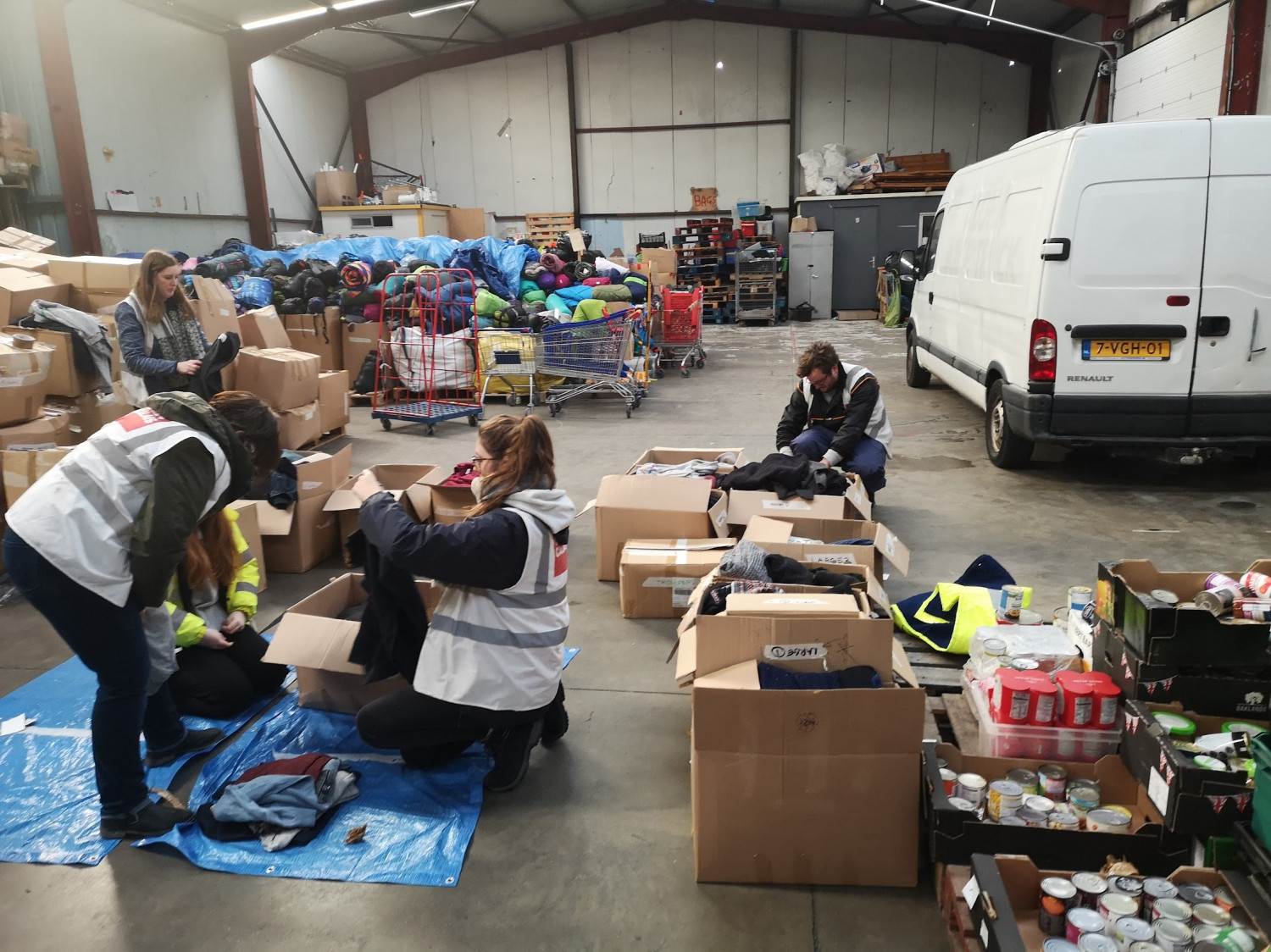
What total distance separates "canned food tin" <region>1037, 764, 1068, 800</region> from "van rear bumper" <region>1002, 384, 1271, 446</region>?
3680 millimetres

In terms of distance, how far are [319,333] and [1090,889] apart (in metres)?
9.21

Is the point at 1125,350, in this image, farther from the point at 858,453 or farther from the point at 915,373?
the point at 915,373

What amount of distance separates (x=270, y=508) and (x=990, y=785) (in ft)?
12.3

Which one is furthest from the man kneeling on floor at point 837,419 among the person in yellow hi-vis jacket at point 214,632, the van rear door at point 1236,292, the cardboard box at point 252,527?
the person in yellow hi-vis jacket at point 214,632

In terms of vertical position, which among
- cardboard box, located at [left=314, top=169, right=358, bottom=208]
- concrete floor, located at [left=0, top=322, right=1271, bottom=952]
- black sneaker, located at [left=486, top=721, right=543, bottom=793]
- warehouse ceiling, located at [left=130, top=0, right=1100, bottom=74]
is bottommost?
concrete floor, located at [left=0, top=322, right=1271, bottom=952]

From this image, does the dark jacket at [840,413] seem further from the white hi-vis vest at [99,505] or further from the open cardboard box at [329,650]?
the white hi-vis vest at [99,505]

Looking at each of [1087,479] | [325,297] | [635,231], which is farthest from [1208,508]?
[635,231]

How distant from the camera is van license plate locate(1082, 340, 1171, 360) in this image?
5.25 metres

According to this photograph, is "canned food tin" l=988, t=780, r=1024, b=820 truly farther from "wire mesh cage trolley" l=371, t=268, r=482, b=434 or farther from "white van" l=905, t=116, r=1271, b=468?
"wire mesh cage trolley" l=371, t=268, r=482, b=434

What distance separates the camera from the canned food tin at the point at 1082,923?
5.87ft

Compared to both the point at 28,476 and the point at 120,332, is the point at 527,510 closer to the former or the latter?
the point at 28,476

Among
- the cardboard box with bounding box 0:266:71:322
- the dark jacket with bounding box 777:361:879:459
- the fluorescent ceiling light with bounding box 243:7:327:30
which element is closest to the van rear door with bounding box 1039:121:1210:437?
the dark jacket with bounding box 777:361:879:459

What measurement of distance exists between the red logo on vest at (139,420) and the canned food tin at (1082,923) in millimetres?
2500

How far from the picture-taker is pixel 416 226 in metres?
17.0
